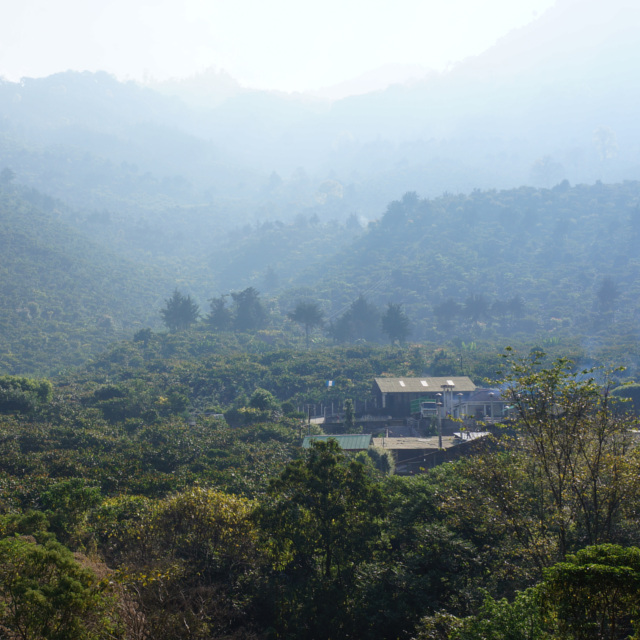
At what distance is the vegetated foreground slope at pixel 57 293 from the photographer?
285 feet

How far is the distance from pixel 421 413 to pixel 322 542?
106 feet

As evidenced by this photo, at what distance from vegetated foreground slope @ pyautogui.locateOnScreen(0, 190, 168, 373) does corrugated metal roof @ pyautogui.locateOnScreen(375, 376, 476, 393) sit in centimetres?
5580

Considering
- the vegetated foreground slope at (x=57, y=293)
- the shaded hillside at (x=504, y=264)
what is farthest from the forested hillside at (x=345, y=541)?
the shaded hillside at (x=504, y=264)

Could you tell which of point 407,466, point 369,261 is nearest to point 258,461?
point 407,466

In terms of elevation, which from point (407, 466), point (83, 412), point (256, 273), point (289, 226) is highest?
point (289, 226)

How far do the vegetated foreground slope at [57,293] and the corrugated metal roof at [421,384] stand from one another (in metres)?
55.8

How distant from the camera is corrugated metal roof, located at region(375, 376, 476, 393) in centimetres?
5156

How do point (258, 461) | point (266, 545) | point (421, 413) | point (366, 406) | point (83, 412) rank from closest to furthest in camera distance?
point (266, 545), point (258, 461), point (83, 412), point (421, 413), point (366, 406)

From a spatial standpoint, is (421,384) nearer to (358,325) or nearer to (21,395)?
(21,395)

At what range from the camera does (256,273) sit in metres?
156

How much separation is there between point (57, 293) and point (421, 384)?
3597 inches

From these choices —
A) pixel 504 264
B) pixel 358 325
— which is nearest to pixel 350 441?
pixel 358 325

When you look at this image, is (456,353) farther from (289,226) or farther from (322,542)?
(289,226)

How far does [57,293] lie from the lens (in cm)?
10962
